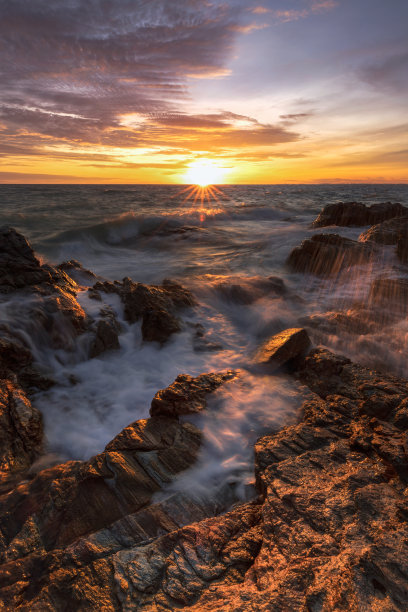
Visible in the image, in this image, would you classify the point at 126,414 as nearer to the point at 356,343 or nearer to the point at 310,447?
the point at 310,447

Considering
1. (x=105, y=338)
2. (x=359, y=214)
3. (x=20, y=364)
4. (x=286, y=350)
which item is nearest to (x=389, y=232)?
(x=359, y=214)

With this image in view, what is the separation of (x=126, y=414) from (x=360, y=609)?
417 centimetres

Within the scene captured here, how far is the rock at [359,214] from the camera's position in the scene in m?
19.0

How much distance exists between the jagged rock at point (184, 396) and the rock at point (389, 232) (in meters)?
10.4

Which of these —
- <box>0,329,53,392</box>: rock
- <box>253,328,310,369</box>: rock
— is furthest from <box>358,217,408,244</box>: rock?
<box>0,329,53,392</box>: rock

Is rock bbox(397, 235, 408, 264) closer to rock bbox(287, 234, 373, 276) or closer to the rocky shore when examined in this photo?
rock bbox(287, 234, 373, 276)

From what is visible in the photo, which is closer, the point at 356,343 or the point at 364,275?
the point at 356,343

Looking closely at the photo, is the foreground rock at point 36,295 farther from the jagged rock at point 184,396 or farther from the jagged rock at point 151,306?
the jagged rock at point 184,396

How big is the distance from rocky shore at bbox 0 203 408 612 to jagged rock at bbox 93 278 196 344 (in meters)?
2.38

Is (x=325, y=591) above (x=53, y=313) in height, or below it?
below

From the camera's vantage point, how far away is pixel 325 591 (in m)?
1.95

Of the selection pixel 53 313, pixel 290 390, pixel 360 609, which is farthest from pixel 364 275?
pixel 360 609

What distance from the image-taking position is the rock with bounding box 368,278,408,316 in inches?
313

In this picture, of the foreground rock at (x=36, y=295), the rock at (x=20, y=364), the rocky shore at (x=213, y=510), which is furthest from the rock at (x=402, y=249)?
the rock at (x=20, y=364)
